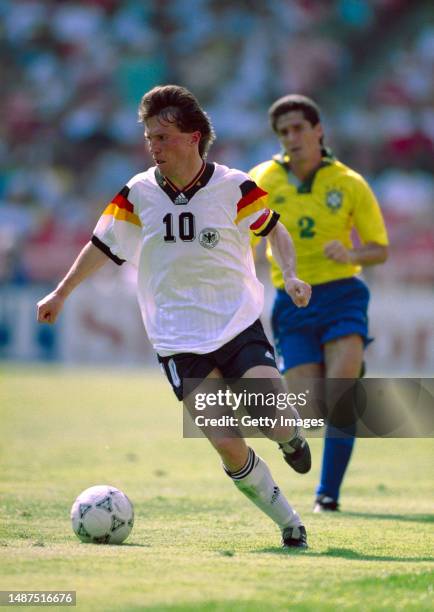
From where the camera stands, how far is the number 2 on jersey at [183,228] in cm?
650

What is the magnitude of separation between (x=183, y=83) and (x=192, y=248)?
2250 centimetres

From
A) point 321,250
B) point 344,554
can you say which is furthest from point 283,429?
point 321,250

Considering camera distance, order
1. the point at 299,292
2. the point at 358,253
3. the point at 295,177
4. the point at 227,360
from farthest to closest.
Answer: the point at 295,177 < the point at 358,253 < the point at 227,360 < the point at 299,292

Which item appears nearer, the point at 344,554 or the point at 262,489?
the point at 344,554

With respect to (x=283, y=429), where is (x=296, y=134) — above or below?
above

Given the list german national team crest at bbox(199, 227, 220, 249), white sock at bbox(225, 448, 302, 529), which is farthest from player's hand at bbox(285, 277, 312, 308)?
white sock at bbox(225, 448, 302, 529)

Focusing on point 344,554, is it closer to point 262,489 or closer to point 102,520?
point 262,489

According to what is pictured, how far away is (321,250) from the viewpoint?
28.9ft

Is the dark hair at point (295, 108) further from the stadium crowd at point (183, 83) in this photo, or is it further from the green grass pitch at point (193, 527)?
the stadium crowd at point (183, 83)

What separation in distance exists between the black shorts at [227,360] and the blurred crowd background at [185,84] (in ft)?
60.0

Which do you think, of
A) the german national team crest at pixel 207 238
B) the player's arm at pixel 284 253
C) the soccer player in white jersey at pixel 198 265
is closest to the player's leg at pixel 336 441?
the soccer player in white jersey at pixel 198 265

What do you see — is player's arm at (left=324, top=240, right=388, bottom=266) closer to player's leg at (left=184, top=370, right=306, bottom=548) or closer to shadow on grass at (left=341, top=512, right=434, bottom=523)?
shadow on grass at (left=341, top=512, right=434, bottom=523)

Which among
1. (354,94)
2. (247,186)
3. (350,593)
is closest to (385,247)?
(247,186)

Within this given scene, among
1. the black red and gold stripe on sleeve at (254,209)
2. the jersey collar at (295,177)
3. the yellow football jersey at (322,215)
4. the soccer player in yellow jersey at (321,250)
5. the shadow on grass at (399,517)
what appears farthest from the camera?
the jersey collar at (295,177)
